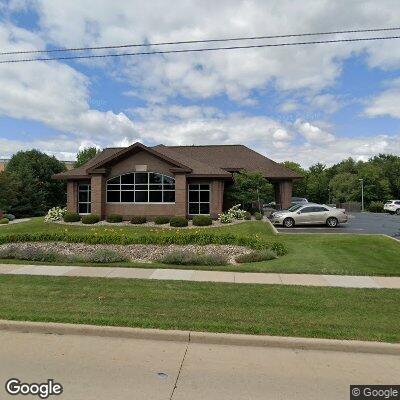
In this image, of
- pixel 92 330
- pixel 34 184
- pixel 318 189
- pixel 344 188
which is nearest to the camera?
pixel 92 330

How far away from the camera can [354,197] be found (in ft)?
222

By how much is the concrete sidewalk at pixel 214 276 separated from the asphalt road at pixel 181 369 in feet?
12.5

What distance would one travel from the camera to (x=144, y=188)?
26.4 meters

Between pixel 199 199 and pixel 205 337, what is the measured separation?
21193mm

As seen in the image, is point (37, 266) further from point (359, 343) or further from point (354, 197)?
point (354, 197)

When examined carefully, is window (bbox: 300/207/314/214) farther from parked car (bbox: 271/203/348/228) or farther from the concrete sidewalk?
the concrete sidewalk

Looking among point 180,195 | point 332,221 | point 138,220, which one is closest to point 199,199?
point 180,195

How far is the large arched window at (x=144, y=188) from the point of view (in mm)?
26172

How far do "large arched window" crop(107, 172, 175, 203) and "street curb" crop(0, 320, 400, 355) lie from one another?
2045 cm

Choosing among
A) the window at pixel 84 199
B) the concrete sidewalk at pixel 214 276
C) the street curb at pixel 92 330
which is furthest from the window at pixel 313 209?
the street curb at pixel 92 330

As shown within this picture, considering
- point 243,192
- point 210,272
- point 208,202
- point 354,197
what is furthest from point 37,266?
point 354,197

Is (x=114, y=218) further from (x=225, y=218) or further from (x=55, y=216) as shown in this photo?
(x=225, y=218)

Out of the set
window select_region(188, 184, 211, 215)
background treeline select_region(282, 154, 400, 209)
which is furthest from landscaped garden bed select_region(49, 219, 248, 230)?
background treeline select_region(282, 154, 400, 209)

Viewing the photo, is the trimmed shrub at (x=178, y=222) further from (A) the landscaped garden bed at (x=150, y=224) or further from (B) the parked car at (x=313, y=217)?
(B) the parked car at (x=313, y=217)
